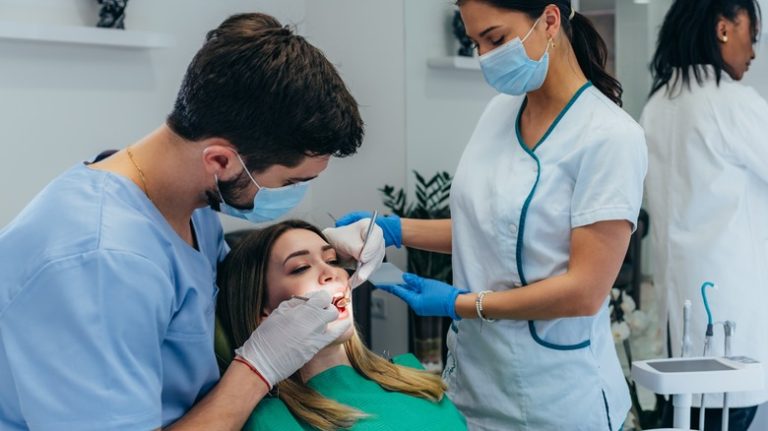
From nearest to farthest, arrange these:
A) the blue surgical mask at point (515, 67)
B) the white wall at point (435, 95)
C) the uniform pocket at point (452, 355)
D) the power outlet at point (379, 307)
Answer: the blue surgical mask at point (515, 67), the uniform pocket at point (452, 355), the white wall at point (435, 95), the power outlet at point (379, 307)

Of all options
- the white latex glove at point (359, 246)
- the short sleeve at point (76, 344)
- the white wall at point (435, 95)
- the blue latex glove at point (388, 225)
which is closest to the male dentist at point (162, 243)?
the short sleeve at point (76, 344)

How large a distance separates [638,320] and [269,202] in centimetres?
255

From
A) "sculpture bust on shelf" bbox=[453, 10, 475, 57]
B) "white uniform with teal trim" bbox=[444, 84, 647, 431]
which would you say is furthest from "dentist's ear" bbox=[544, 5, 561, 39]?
"sculpture bust on shelf" bbox=[453, 10, 475, 57]

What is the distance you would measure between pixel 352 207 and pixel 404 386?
198 centimetres

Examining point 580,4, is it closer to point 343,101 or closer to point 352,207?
point 352,207

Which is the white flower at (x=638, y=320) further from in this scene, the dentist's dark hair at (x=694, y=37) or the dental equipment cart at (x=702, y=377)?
the dental equipment cart at (x=702, y=377)

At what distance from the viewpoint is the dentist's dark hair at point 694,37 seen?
2.52 metres

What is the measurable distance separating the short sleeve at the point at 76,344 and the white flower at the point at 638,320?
2.72 m

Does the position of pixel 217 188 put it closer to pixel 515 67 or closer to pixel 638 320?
pixel 515 67

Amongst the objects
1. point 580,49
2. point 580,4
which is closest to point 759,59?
point 580,4

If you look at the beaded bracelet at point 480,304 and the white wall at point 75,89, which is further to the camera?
the white wall at point 75,89

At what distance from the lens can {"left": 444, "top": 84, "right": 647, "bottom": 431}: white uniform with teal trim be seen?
62.6 inches

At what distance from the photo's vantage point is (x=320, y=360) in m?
1.76

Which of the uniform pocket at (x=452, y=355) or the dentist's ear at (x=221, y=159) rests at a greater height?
the dentist's ear at (x=221, y=159)
